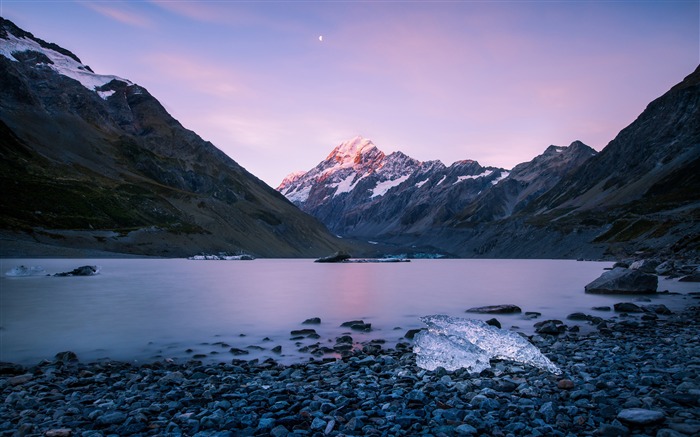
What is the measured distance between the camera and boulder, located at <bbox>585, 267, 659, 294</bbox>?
39.3 meters

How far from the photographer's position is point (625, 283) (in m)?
41.0

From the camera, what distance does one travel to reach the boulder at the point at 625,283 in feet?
129

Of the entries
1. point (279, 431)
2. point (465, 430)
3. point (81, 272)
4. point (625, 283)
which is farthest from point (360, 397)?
point (81, 272)

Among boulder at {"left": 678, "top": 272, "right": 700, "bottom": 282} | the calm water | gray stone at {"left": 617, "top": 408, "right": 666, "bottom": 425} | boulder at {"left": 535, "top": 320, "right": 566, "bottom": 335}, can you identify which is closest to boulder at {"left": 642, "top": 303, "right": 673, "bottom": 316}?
the calm water

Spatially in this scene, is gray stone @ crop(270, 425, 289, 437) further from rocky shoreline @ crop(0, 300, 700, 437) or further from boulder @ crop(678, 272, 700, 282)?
boulder @ crop(678, 272, 700, 282)

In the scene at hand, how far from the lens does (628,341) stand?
18.3 m

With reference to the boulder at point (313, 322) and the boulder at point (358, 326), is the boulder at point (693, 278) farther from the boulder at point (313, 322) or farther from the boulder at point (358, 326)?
the boulder at point (313, 322)

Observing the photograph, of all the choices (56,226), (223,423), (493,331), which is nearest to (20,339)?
(223,423)

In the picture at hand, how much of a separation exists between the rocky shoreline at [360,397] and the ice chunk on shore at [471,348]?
588 millimetres

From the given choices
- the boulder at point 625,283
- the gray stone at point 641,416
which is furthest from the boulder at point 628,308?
the gray stone at point 641,416

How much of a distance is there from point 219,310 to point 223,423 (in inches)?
970

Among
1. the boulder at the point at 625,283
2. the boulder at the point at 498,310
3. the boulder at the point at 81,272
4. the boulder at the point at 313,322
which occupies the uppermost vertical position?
the boulder at the point at 625,283

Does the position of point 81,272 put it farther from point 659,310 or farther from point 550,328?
point 659,310

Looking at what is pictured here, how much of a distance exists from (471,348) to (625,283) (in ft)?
112
